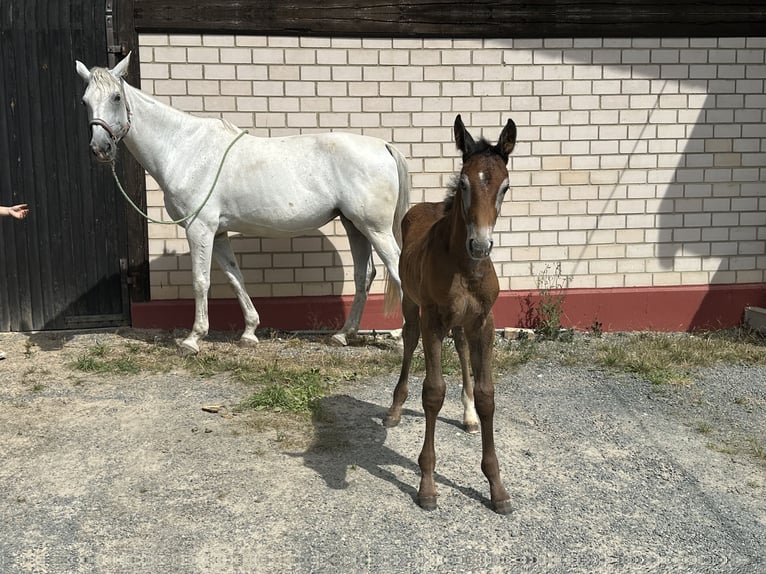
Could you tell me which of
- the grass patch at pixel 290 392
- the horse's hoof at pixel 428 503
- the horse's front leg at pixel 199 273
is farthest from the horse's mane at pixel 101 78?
the horse's hoof at pixel 428 503

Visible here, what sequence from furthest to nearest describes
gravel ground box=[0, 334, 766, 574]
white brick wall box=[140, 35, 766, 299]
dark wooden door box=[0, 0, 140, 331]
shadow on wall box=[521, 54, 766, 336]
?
shadow on wall box=[521, 54, 766, 336], white brick wall box=[140, 35, 766, 299], dark wooden door box=[0, 0, 140, 331], gravel ground box=[0, 334, 766, 574]

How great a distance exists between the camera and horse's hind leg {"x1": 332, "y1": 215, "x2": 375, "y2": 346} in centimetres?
686

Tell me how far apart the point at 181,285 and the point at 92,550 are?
4.14 meters

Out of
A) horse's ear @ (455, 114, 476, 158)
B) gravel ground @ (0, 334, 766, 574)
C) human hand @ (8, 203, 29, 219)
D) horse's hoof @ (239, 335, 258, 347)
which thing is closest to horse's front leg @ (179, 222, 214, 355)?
horse's hoof @ (239, 335, 258, 347)

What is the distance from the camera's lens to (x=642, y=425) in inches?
192

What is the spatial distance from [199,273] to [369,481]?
10.1 ft

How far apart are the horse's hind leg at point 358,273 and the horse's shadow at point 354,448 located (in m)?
1.65

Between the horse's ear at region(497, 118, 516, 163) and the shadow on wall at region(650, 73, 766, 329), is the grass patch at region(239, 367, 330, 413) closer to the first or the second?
the horse's ear at region(497, 118, 516, 163)

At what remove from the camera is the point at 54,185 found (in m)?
7.14

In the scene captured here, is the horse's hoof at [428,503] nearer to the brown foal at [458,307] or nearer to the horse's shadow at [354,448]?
the brown foal at [458,307]

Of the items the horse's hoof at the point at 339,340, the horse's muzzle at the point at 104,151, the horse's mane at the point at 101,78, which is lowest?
the horse's hoof at the point at 339,340

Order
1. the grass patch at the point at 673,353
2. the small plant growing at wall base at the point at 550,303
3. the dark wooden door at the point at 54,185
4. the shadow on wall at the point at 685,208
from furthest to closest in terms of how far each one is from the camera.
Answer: the shadow on wall at the point at 685,208 < the small plant growing at wall base at the point at 550,303 < the dark wooden door at the point at 54,185 < the grass patch at the point at 673,353

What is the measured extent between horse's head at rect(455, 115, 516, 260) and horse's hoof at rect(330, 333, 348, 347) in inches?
139

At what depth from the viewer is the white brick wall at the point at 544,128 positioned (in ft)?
23.1
